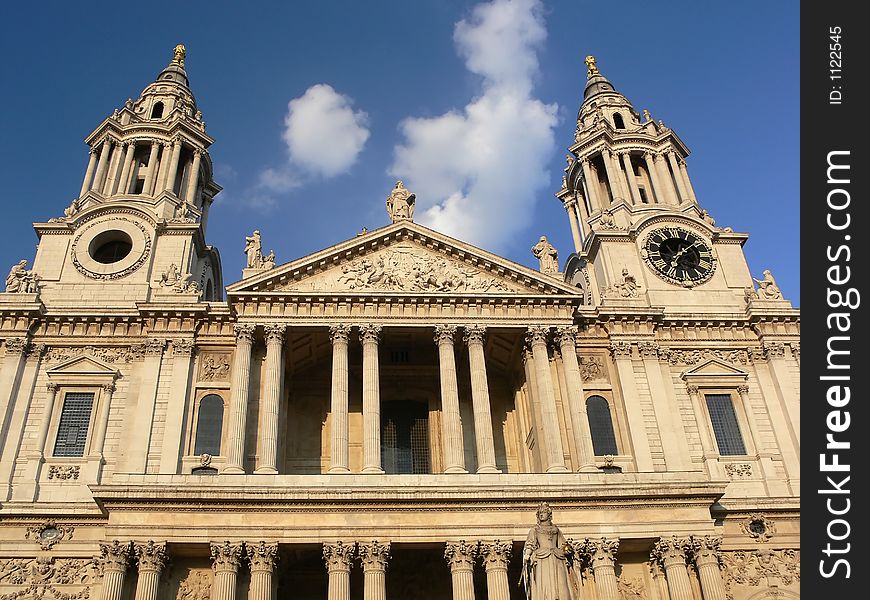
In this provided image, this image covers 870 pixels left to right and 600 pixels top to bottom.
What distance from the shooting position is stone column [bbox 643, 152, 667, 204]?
4147 cm

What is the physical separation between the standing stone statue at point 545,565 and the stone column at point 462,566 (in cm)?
598

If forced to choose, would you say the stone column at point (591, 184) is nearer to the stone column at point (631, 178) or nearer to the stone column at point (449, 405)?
the stone column at point (631, 178)

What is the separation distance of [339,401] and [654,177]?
22594 mm

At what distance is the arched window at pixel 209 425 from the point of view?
98.1 feet

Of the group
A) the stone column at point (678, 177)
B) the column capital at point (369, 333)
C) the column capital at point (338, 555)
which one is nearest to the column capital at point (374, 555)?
the column capital at point (338, 555)

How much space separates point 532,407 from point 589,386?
2.89 meters

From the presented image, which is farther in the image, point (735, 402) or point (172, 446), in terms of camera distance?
point (735, 402)

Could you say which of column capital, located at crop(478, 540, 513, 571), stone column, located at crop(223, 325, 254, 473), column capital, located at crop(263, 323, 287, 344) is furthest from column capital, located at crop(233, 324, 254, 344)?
column capital, located at crop(478, 540, 513, 571)

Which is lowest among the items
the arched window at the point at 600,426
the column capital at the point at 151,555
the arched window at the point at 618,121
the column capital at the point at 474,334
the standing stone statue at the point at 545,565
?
the standing stone statue at the point at 545,565

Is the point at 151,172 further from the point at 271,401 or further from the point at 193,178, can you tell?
the point at 271,401
